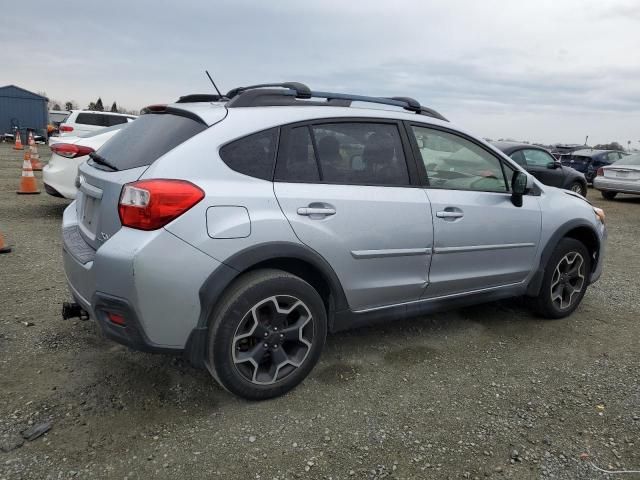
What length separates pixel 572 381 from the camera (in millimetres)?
3287

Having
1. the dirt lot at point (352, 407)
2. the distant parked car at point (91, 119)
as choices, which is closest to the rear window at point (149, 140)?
the dirt lot at point (352, 407)

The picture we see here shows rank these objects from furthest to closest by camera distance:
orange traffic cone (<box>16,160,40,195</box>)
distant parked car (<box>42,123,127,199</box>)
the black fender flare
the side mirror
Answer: orange traffic cone (<box>16,160,40,195</box>), distant parked car (<box>42,123,127,199</box>), the side mirror, the black fender flare

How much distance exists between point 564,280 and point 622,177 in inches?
429

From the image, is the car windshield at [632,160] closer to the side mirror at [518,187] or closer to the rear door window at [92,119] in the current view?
the side mirror at [518,187]

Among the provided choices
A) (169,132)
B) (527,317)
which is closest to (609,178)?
(527,317)

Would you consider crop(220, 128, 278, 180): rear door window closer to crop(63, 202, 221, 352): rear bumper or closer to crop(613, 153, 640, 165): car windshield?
crop(63, 202, 221, 352): rear bumper

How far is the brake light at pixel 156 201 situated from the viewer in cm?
243

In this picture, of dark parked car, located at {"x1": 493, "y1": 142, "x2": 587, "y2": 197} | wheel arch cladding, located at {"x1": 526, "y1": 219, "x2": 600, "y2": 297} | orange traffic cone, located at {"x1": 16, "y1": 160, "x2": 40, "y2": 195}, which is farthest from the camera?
dark parked car, located at {"x1": 493, "y1": 142, "x2": 587, "y2": 197}

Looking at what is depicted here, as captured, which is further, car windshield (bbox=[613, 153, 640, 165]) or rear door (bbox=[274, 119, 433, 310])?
car windshield (bbox=[613, 153, 640, 165])

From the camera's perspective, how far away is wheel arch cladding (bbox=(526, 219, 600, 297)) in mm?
4098

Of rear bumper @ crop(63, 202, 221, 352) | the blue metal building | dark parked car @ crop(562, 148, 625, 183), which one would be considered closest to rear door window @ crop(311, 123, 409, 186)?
rear bumper @ crop(63, 202, 221, 352)

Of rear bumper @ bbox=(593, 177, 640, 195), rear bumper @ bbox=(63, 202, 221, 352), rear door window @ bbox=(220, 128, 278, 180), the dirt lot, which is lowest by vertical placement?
the dirt lot

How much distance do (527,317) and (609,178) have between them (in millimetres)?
11226

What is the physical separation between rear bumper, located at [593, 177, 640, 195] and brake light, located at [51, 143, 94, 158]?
12.8m
